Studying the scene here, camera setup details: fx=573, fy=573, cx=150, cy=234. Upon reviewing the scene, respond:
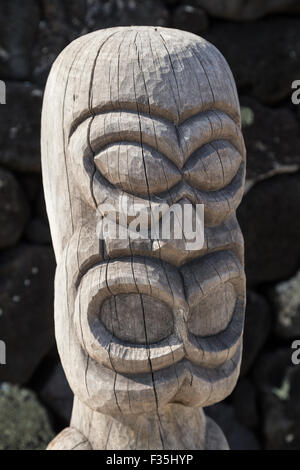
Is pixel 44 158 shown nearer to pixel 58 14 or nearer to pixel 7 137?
pixel 7 137

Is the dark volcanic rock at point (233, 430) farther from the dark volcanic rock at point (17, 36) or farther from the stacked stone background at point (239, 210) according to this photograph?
the dark volcanic rock at point (17, 36)

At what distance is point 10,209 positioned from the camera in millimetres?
2457

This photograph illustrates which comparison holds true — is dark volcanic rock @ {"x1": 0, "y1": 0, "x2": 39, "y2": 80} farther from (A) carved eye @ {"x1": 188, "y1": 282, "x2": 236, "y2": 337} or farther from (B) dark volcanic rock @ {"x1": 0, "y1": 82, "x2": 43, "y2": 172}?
(A) carved eye @ {"x1": 188, "y1": 282, "x2": 236, "y2": 337}

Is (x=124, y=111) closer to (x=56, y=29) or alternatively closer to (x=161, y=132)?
(x=161, y=132)

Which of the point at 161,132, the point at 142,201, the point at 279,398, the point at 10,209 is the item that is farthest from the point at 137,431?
the point at 279,398

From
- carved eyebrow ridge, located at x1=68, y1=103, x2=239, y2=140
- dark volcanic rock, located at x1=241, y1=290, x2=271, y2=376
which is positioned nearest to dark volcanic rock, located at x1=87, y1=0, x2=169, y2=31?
carved eyebrow ridge, located at x1=68, y1=103, x2=239, y2=140

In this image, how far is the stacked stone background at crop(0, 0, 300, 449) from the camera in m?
2.43

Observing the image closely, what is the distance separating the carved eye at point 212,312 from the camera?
1.41m

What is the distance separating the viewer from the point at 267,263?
113 inches

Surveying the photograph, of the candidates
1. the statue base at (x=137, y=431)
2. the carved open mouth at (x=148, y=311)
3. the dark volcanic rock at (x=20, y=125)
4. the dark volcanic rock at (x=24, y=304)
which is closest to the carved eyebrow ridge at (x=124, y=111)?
the carved open mouth at (x=148, y=311)

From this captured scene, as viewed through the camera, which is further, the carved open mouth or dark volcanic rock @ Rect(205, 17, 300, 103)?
dark volcanic rock @ Rect(205, 17, 300, 103)

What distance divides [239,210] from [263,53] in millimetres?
745

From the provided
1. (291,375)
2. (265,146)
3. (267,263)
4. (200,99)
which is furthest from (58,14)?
(291,375)

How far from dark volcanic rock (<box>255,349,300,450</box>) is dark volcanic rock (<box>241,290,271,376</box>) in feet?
0.25
